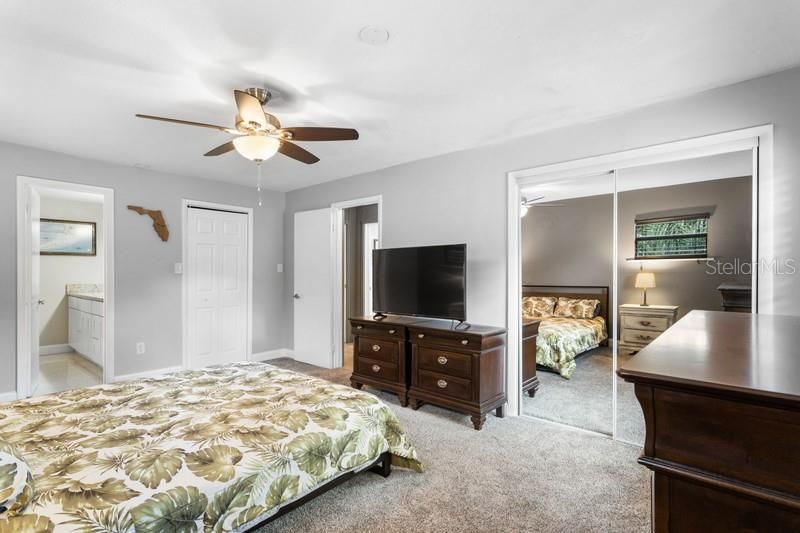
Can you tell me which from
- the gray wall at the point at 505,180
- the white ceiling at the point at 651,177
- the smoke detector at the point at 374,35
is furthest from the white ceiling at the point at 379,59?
the white ceiling at the point at 651,177

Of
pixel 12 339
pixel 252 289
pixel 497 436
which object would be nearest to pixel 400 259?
pixel 497 436

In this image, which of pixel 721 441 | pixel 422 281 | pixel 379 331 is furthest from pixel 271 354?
pixel 721 441

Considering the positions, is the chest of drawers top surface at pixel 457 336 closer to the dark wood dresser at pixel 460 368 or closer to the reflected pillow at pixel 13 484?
the dark wood dresser at pixel 460 368

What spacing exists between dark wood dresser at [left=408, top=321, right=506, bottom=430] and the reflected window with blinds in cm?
124

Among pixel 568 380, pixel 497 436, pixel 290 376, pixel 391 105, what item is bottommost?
pixel 497 436

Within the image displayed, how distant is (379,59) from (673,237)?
89.4 inches

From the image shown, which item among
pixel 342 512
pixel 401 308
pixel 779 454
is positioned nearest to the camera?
pixel 779 454

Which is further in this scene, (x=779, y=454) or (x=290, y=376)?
(x=290, y=376)

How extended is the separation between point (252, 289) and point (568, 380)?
13.1ft

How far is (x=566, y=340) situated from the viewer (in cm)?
336

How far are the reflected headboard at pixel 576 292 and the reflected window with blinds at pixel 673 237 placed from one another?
386 mm

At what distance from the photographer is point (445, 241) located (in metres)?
3.91

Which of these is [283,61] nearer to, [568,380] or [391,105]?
[391,105]

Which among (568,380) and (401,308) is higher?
(401,308)
